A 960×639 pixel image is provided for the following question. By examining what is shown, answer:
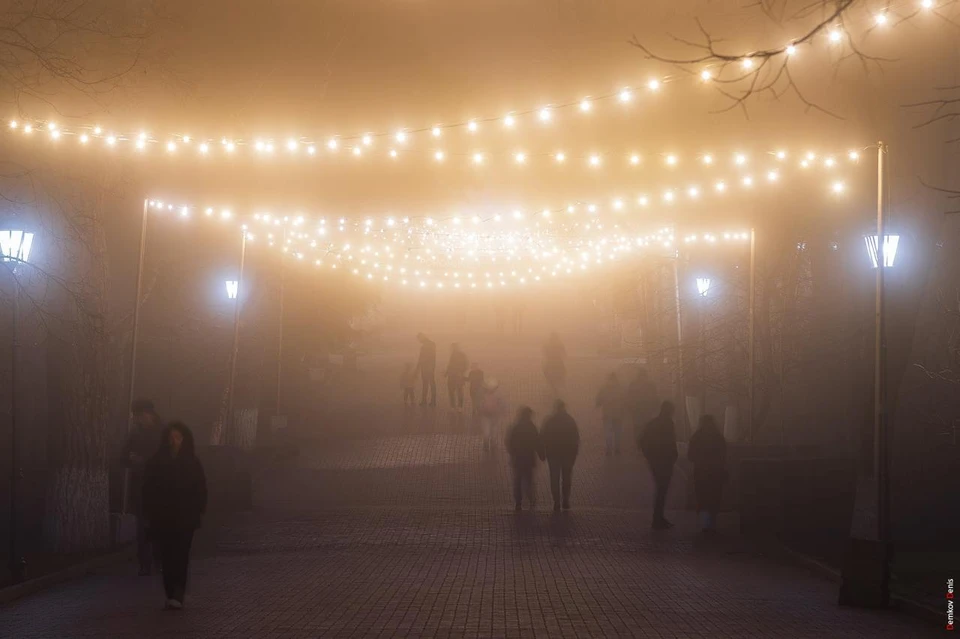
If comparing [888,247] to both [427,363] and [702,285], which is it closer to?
[702,285]

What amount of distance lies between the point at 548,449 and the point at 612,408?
6.72 metres

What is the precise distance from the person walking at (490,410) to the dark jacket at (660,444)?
26.8ft

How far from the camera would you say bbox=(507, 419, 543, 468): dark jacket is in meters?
17.7

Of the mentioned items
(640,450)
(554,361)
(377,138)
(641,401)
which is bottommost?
(640,450)

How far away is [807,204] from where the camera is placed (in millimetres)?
20953

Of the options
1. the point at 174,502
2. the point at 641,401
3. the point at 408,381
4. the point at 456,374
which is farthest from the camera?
the point at 408,381

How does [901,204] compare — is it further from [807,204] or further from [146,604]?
[146,604]

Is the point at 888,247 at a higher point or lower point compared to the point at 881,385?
higher

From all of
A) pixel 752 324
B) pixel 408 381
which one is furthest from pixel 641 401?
pixel 408 381

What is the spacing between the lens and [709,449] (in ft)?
51.8

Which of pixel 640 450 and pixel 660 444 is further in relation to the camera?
pixel 640 450

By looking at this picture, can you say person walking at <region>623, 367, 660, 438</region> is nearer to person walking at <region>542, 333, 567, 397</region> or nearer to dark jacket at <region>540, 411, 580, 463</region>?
dark jacket at <region>540, 411, 580, 463</region>

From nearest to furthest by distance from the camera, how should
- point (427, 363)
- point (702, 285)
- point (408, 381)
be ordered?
point (702, 285), point (427, 363), point (408, 381)

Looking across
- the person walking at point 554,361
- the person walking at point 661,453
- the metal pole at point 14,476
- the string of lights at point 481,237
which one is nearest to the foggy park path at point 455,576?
the person walking at point 661,453
